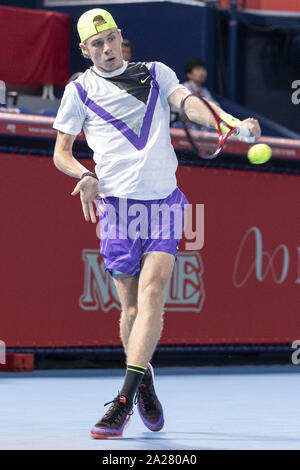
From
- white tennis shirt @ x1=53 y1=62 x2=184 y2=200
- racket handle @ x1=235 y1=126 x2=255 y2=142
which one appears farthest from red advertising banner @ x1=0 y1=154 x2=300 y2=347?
racket handle @ x1=235 y1=126 x2=255 y2=142

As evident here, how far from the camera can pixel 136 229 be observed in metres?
4.88

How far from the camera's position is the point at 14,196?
25.1 feet

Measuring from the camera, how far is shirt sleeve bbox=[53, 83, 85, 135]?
16.2 feet

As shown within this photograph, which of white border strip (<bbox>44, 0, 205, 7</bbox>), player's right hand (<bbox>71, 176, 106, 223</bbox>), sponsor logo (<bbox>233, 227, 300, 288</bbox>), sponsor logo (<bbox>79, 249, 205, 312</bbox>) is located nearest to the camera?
player's right hand (<bbox>71, 176, 106, 223</bbox>)

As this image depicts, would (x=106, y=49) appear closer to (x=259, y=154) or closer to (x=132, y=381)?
(x=259, y=154)

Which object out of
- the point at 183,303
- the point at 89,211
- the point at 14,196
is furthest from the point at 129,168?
the point at 183,303

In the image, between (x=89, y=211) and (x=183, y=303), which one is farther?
(x=183, y=303)

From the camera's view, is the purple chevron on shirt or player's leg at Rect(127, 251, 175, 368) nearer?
player's leg at Rect(127, 251, 175, 368)

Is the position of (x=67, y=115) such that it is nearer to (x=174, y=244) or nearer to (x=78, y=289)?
(x=174, y=244)

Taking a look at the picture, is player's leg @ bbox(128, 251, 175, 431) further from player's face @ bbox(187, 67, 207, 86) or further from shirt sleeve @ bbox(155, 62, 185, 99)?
player's face @ bbox(187, 67, 207, 86)

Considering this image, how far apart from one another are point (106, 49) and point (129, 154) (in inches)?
19.6
